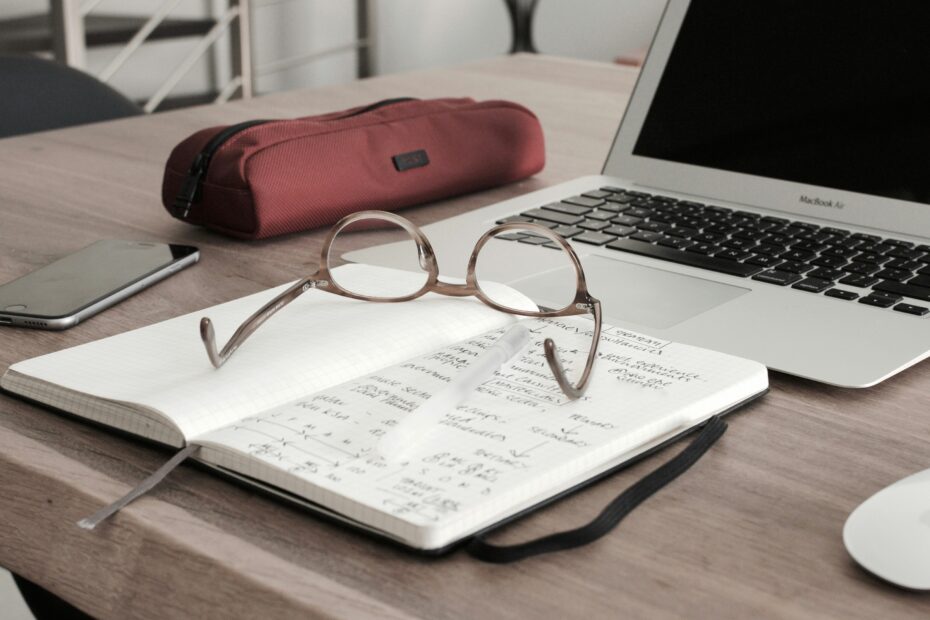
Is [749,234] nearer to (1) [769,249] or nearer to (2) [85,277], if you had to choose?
(1) [769,249]

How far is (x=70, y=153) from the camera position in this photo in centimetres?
127

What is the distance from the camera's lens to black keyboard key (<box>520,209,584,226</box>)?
0.97 m

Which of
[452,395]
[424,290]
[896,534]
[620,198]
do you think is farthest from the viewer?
[620,198]

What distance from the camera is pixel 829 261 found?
0.84m

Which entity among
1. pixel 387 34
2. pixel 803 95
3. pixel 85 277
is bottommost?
pixel 387 34

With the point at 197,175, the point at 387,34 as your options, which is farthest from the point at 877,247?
the point at 387,34

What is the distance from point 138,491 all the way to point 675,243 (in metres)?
0.52

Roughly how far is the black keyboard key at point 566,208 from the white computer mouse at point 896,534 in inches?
21.3

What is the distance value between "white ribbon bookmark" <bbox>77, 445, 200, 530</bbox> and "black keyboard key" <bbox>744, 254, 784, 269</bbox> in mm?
484

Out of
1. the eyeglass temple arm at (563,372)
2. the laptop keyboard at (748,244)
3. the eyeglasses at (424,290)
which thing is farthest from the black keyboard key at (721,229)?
the eyeglass temple arm at (563,372)

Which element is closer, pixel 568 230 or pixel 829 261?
pixel 829 261

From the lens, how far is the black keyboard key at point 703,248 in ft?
2.88

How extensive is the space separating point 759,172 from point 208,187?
498 millimetres

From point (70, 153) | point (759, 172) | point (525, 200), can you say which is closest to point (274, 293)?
point (525, 200)
